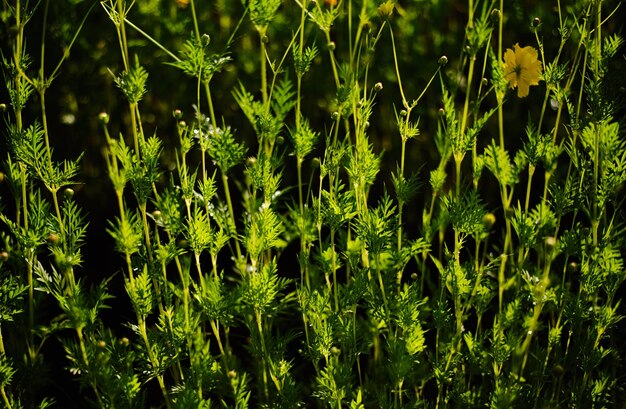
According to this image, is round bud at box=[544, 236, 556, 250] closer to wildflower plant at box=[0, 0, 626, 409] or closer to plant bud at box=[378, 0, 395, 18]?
wildflower plant at box=[0, 0, 626, 409]

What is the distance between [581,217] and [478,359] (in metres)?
0.85

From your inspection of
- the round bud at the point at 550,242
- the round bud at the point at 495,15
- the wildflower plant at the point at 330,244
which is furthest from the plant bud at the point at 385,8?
the round bud at the point at 550,242

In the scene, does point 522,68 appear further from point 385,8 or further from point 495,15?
point 385,8

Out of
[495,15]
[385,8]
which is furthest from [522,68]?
[385,8]

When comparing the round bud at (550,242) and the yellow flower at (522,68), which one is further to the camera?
the yellow flower at (522,68)

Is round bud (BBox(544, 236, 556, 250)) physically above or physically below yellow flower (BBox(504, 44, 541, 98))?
below

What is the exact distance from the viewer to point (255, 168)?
119cm

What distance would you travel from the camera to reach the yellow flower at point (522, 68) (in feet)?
4.12

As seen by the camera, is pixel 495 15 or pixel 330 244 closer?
pixel 495 15

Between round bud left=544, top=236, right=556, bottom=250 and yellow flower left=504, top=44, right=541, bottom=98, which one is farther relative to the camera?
yellow flower left=504, top=44, right=541, bottom=98

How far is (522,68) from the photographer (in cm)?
128

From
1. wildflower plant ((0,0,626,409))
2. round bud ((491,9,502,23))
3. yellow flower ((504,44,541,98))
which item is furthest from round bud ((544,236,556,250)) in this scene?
round bud ((491,9,502,23))

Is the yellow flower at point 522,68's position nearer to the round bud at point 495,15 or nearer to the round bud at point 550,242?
the round bud at point 495,15

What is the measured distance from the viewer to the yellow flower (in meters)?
1.25
